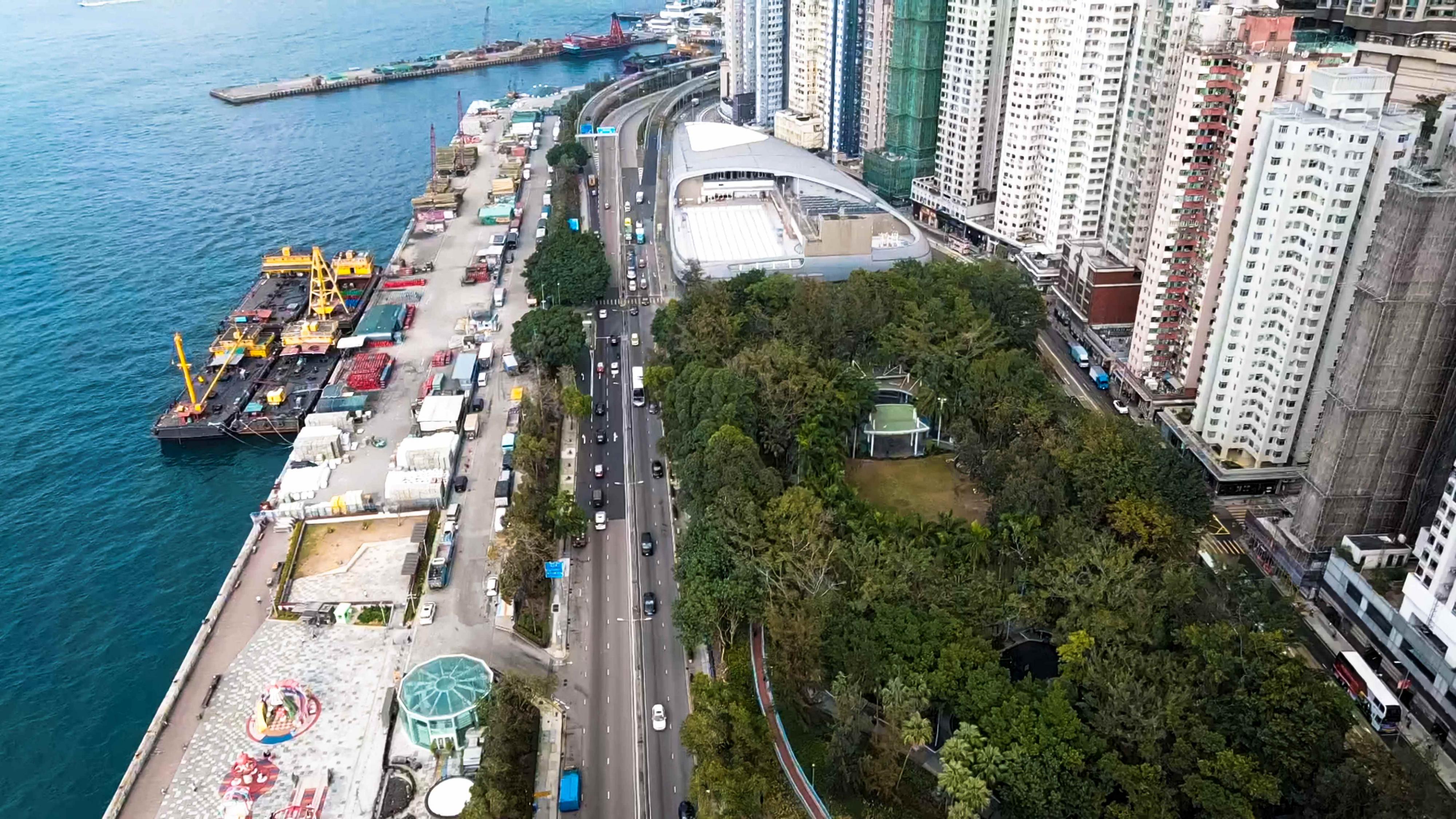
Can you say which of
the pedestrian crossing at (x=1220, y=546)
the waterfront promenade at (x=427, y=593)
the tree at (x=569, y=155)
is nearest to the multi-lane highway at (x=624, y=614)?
the waterfront promenade at (x=427, y=593)

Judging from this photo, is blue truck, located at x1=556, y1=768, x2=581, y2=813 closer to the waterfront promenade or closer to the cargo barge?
the waterfront promenade

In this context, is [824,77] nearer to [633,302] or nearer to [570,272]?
[633,302]

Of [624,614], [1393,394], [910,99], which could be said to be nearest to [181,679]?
[624,614]

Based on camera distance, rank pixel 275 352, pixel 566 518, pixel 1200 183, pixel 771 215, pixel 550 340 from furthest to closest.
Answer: pixel 771 215, pixel 275 352, pixel 550 340, pixel 1200 183, pixel 566 518

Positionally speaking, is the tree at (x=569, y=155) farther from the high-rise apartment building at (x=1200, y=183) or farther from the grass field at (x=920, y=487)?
the high-rise apartment building at (x=1200, y=183)

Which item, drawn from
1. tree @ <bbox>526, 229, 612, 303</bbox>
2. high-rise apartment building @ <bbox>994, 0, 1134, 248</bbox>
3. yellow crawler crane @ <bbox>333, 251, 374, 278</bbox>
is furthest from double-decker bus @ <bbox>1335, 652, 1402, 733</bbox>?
yellow crawler crane @ <bbox>333, 251, 374, 278</bbox>

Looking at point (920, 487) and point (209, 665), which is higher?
point (920, 487)

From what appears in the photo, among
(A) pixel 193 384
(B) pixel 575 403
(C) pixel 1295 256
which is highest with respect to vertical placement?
(C) pixel 1295 256
